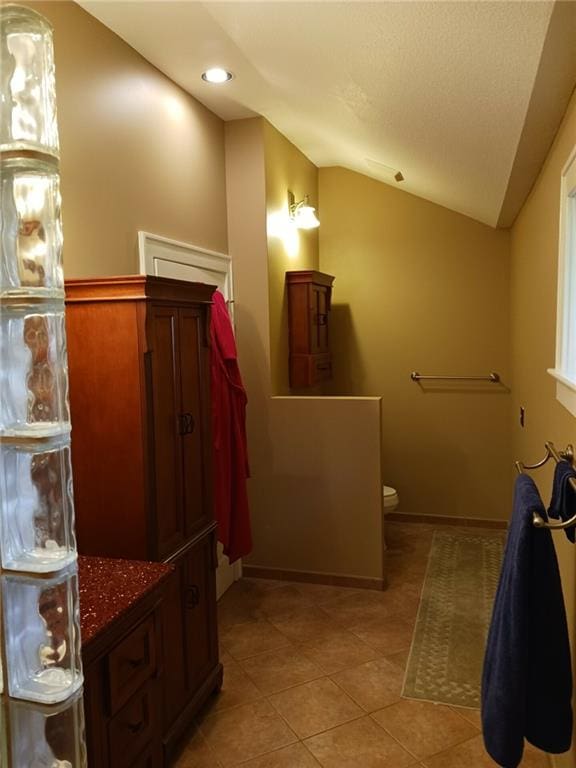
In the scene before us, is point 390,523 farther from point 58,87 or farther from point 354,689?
point 58,87

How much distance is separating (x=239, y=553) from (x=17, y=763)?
2.15 meters

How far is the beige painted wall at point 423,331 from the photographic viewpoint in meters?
4.26

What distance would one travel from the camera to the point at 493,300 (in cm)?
423

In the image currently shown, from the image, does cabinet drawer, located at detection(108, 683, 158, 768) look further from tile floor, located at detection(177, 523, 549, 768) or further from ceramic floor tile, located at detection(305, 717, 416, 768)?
ceramic floor tile, located at detection(305, 717, 416, 768)

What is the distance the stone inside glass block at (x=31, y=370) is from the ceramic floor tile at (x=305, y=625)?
7.80 feet

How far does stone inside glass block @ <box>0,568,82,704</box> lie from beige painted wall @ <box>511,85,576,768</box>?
4.44 feet

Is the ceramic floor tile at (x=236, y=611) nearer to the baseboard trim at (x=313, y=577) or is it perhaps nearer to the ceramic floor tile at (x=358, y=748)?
the baseboard trim at (x=313, y=577)

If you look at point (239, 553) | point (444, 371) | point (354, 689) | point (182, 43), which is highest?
point (182, 43)

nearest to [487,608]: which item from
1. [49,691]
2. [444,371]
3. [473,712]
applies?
[473,712]

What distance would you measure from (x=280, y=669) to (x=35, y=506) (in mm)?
2119

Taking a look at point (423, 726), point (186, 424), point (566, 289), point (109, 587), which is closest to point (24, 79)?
point (109, 587)

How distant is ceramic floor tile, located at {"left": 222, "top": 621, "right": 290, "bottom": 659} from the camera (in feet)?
9.12

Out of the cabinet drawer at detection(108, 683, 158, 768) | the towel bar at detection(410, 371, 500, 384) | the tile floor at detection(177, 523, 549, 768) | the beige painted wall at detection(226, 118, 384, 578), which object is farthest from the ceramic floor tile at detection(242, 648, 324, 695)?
the towel bar at detection(410, 371, 500, 384)

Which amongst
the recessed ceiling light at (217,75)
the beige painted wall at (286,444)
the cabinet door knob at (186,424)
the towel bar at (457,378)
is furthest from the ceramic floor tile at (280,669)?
the recessed ceiling light at (217,75)
